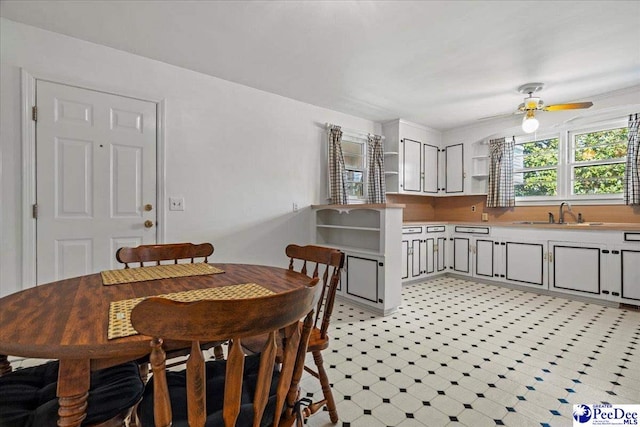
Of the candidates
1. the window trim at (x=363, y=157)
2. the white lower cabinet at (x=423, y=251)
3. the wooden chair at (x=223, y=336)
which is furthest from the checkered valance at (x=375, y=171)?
the wooden chair at (x=223, y=336)

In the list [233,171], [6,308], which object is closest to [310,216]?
[233,171]

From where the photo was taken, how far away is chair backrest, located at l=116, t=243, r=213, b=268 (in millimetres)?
1816

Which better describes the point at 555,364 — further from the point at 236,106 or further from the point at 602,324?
the point at 236,106

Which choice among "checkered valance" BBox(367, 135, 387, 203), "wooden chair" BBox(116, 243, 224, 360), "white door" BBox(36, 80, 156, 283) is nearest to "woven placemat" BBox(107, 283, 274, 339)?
"wooden chair" BBox(116, 243, 224, 360)

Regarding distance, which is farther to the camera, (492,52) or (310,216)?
(310,216)

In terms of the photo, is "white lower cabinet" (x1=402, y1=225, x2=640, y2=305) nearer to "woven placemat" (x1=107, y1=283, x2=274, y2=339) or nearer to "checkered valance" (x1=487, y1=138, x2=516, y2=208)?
"checkered valance" (x1=487, y1=138, x2=516, y2=208)

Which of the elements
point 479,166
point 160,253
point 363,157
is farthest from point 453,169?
point 160,253

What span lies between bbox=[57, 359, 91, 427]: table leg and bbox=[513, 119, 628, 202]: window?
5.22 m

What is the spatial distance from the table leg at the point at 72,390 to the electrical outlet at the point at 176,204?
7.46 ft

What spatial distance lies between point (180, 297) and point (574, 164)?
504cm

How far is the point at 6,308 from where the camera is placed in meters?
1.03

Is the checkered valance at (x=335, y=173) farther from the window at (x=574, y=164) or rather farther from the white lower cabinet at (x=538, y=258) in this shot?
the window at (x=574, y=164)

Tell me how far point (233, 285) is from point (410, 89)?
3.09 m

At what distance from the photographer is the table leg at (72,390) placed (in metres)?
0.79
